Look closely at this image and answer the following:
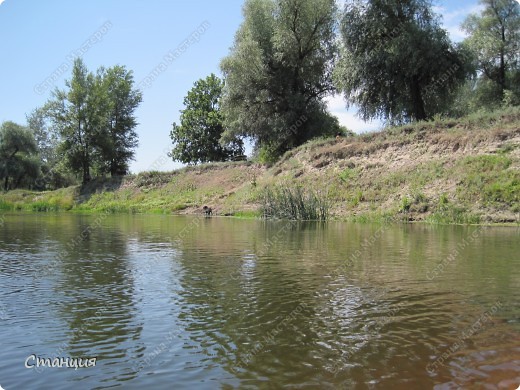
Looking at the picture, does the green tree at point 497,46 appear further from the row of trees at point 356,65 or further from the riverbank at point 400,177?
the riverbank at point 400,177

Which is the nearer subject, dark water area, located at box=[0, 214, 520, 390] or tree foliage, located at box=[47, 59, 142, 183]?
dark water area, located at box=[0, 214, 520, 390]

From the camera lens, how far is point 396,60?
36.7m

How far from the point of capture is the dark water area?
468 centimetres

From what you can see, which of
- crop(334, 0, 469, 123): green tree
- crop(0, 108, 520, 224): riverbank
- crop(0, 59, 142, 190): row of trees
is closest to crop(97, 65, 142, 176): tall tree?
crop(0, 59, 142, 190): row of trees

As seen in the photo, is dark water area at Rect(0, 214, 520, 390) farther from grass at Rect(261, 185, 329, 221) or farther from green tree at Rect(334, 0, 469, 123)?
green tree at Rect(334, 0, 469, 123)

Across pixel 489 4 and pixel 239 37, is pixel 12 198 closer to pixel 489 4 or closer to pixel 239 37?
pixel 239 37

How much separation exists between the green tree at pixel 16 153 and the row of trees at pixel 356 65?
37.4 metres

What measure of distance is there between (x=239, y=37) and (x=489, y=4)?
26.9 meters

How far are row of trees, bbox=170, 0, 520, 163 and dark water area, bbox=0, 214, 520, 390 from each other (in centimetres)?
2800

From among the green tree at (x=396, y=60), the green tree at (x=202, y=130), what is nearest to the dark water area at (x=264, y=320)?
the green tree at (x=396, y=60)

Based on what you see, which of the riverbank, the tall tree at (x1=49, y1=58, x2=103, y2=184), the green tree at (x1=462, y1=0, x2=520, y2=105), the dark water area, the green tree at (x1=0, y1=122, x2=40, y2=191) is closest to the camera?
the dark water area

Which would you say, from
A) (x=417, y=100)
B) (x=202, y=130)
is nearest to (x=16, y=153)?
(x=202, y=130)

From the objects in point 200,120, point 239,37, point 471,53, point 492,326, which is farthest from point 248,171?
point 492,326

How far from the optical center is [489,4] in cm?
5050
